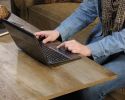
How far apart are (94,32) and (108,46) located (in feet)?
0.92

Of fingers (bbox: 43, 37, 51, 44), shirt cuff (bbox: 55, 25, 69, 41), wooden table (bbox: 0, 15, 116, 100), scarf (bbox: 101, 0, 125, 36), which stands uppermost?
scarf (bbox: 101, 0, 125, 36)

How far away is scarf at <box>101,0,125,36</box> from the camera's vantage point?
139 centimetres

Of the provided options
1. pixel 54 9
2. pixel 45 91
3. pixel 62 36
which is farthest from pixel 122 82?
pixel 54 9

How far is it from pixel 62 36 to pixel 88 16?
0.21 meters

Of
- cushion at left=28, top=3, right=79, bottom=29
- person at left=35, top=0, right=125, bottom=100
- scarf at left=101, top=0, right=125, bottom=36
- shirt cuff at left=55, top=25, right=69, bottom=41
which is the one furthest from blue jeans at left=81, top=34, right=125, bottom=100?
cushion at left=28, top=3, right=79, bottom=29

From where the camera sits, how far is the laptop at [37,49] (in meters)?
1.13

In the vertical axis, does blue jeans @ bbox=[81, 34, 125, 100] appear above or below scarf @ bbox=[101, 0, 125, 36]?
below

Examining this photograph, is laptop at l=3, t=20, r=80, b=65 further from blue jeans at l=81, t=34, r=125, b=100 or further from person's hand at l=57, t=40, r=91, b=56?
blue jeans at l=81, t=34, r=125, b=100

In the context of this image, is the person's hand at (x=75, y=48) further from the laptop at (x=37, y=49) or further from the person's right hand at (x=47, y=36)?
the person's right hand at (x=47, y=36)

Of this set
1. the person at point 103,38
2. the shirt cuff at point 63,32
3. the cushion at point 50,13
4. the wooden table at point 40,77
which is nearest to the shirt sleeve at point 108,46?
the person at point 103,38

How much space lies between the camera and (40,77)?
1062mm

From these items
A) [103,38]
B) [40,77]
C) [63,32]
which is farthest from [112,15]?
[40,77]

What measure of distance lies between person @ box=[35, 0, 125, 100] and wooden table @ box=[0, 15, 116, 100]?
0.12m

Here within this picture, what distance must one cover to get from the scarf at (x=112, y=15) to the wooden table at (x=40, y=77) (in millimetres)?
288
